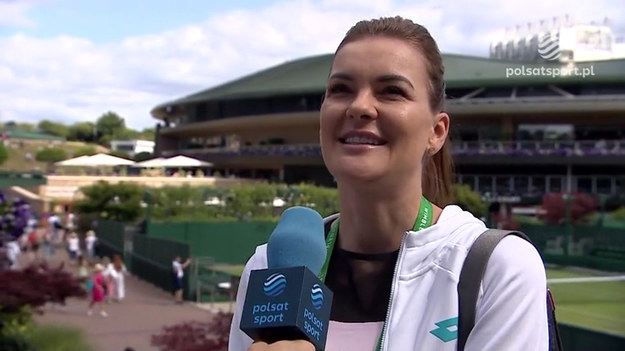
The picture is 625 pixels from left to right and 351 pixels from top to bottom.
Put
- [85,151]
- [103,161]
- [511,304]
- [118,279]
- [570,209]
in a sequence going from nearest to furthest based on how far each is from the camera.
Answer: [511,304]
[118,279]
[103,161]
[570,209]
[85,151]

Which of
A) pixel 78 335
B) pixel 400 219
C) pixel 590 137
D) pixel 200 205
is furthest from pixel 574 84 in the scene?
pixel 400 219

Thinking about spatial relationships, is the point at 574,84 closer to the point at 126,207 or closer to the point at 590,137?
the point at 590,137

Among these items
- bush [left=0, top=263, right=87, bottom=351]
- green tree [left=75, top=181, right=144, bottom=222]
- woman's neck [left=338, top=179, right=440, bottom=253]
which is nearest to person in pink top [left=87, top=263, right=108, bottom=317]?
bush [left=0, top=263, right=87, bottom=351]

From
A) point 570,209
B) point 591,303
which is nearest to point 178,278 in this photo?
point 591,303

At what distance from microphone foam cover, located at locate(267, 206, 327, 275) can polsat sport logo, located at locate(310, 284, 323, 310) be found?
0.26ft

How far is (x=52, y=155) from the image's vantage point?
3412 cm

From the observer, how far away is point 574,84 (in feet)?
151

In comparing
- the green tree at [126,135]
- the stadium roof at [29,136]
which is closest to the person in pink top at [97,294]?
the green tree at [126,135]

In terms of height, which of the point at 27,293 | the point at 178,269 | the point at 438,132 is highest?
the point at 438,132

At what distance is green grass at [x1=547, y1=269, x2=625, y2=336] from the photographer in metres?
16.2

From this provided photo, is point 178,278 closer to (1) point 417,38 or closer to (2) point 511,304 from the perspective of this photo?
(1) point 417,38

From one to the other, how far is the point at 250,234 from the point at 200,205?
3.08 meters

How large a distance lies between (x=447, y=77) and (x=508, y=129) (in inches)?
242

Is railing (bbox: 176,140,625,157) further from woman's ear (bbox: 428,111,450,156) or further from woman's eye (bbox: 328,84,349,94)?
woman's eye (bbox: 328,84,349,94)
